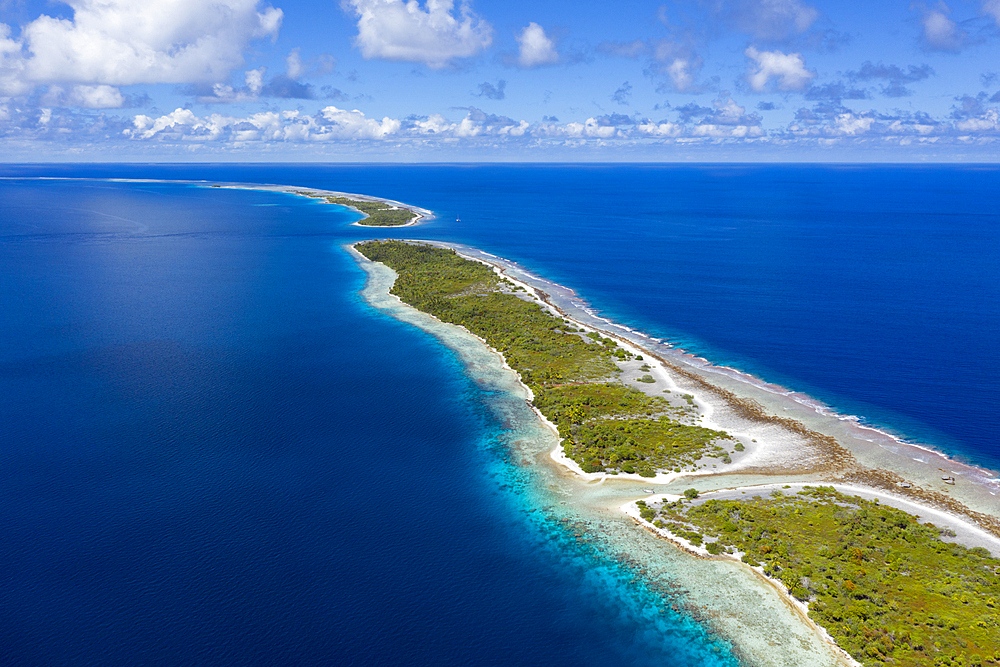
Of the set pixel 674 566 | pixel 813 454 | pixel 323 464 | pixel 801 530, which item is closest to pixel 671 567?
pixel 674 566

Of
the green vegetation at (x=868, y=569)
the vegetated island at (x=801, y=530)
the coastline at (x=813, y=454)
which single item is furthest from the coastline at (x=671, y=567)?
the coastline at (x=813, y=454)

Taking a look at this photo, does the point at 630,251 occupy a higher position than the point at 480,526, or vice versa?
the point at 630,251

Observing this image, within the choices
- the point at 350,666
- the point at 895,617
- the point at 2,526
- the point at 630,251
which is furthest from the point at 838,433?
the point at 630,251

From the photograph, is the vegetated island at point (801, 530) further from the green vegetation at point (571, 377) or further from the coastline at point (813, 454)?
the coastline at point (813, 454)

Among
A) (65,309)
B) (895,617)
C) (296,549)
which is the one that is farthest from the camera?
(65,309)

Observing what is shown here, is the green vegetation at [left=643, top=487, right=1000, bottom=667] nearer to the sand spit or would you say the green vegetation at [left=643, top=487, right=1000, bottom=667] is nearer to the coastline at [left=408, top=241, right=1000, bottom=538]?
the sand spit

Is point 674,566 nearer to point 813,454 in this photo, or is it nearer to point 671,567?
point 671,567

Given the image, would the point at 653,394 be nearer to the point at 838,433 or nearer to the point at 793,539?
the point at 838,433
